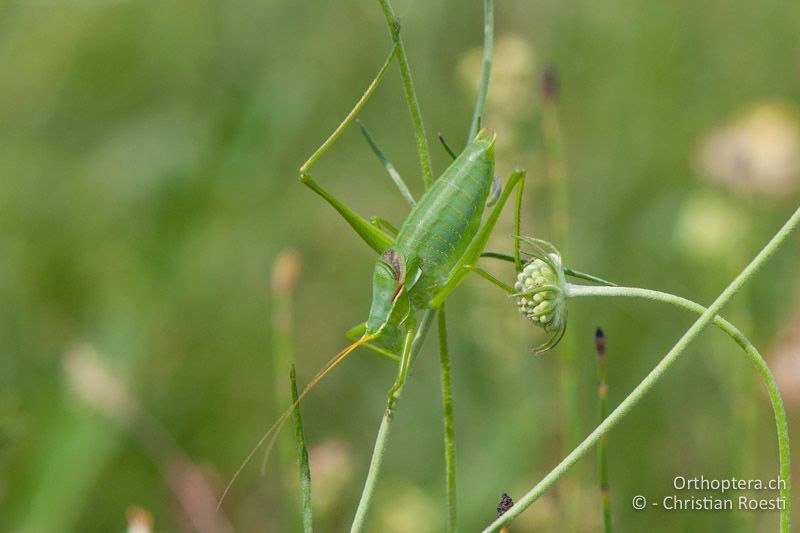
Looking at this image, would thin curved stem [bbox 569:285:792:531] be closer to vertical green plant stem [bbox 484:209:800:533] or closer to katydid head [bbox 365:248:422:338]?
vertical green plant stem [bbox 484:209:800:533]

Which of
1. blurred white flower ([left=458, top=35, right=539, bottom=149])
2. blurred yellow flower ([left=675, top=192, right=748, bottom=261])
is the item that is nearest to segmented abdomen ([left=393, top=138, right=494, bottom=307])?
blurred white flower ([left=458, top=35, right=539, bottom=149])

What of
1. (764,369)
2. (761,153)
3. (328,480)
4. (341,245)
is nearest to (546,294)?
(764,369)

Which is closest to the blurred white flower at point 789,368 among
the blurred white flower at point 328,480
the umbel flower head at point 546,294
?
the blurred white flower at point 328,480

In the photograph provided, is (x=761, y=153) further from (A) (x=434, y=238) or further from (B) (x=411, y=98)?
(B) (x=411, y=98)

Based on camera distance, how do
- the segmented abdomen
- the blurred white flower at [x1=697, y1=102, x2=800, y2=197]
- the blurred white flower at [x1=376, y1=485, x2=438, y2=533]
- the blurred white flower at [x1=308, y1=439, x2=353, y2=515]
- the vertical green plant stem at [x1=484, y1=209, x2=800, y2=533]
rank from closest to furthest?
the vertical green plant stem at [x1=484, y1=209, x2=800, y2=533], the segmented abdomen, the blurred white flower at [x1=308, y1=439, x2=353, y2=515], the blurred white flower at [x1=376, y1=485, x2=438, y2=533], the blurred white flower at [x1=697, y1=102, x2=800, y2=197]

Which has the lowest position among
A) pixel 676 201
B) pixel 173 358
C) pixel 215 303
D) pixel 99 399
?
pixel 99 399

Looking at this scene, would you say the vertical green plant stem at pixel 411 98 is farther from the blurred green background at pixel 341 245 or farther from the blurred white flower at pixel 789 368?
the blurred white flower at pixel 789 368

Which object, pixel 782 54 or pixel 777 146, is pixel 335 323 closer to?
pixel 777 146

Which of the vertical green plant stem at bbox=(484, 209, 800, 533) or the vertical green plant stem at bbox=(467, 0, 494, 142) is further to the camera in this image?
the vertical green plant stem at bbox=(467, 0, 494, 142)

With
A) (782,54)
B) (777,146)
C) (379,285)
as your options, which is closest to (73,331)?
(379,285)
